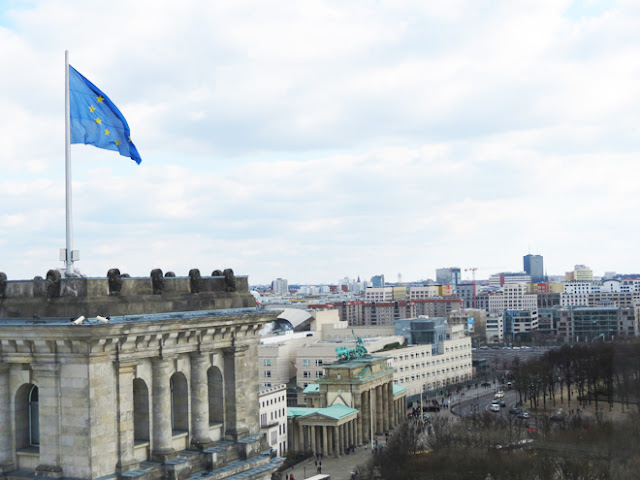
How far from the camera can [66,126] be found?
26469mm

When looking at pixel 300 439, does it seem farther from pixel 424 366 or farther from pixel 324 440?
pixel 424 366

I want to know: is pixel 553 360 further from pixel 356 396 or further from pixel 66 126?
pixel 66 126

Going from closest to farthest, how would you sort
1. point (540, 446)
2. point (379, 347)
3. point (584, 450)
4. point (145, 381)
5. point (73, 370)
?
1. point (73, 370)
2. point (145, 381)
3. point (584, 450)
4. point (540, 446)
5. point (379, 347)

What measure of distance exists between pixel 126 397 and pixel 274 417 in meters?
94.9

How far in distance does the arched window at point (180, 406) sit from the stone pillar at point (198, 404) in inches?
9.4

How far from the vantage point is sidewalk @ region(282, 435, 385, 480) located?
108581 millimetres

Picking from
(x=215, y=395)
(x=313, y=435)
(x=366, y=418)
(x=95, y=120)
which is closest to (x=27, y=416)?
(x=215, y=395)

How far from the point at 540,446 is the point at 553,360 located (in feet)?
282

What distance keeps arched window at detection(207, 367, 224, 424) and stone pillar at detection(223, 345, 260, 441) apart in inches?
8.3

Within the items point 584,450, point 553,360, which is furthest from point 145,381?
point 553,360

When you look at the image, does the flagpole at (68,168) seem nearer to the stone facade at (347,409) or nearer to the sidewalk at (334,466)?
the sidewalk at (334,466)

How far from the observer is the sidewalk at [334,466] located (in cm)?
10858

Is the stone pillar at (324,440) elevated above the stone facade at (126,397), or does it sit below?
below

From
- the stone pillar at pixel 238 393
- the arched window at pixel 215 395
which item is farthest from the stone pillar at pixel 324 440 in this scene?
the arched window at pixel 215 395
